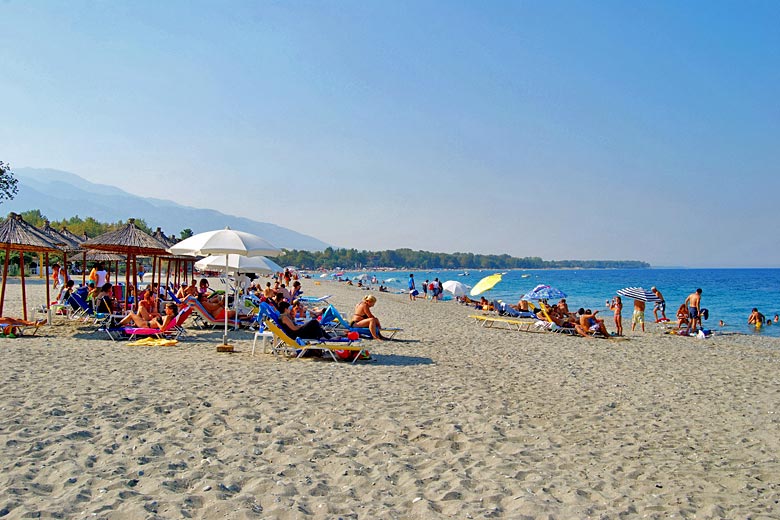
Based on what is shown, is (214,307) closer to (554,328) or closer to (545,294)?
(554,328)

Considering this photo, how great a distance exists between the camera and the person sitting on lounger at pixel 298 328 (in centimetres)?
827

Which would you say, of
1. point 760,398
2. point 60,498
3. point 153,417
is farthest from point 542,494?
point 760,398

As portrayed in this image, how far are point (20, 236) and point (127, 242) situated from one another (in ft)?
5.91

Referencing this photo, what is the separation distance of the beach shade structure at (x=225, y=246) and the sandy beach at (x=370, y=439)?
164 cm

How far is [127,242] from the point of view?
36.1ft

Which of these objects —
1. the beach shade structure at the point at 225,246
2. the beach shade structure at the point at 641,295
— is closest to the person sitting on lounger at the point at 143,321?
the beach shade structure at the point at 225,246

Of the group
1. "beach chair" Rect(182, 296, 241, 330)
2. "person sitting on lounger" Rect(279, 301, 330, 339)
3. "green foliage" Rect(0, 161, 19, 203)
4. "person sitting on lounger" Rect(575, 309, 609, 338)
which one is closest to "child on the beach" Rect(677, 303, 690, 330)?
"person sitting on lounger" Rect(575, 309, 609, 338)

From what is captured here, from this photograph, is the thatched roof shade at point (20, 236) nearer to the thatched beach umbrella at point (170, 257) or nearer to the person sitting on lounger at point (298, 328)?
the thatched beach umbrella at point (170, 257)

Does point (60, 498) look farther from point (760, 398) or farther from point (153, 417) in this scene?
point (760, 398)

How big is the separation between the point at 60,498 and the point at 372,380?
159 inches

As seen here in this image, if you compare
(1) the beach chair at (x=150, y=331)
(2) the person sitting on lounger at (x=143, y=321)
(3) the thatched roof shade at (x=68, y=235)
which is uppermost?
(3) the thatched roof shade at (x=68, y=235)

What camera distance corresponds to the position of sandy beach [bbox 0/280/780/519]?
340cm

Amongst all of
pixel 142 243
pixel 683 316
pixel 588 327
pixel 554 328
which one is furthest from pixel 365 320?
pixel 683 316

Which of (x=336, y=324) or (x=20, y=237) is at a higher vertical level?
(x=20, y=237)
